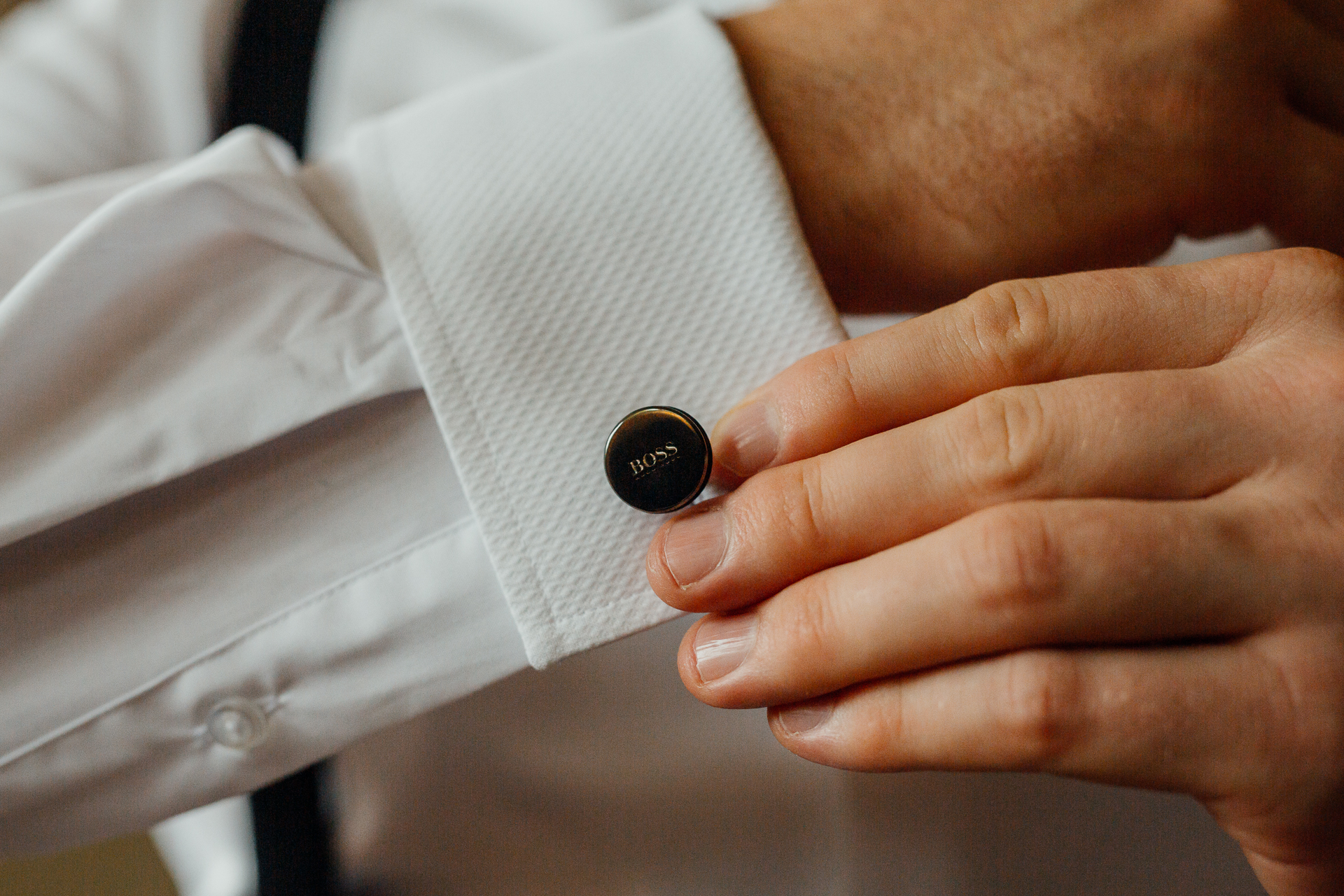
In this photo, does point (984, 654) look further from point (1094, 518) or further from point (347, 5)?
point (347, 5)

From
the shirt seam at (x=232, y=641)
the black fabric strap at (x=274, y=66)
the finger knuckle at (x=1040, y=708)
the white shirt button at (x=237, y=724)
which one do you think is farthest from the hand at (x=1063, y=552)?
the black fabric strap at (x=274, y=66)

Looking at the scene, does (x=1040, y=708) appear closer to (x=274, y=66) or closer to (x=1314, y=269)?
(x=1314, y=269)

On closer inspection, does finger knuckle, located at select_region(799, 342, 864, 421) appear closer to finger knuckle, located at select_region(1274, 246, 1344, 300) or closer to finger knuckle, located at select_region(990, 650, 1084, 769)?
finger knuckle, located at select_region(990, 650, 1084, 769)

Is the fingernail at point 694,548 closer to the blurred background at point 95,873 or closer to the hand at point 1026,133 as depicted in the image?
the hand at point 1026,133

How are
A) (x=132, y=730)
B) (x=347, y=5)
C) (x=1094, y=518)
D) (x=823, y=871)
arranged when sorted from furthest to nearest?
(x=347, y=5) → (x=823, y=871) → (x=132, y=730) → (x=1094, y=518)

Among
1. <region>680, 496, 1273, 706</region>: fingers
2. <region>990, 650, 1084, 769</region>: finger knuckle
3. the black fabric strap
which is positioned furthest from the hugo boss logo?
the black fabric strap

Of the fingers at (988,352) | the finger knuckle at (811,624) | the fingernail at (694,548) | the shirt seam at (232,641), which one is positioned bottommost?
the shirt seam at (232,641)

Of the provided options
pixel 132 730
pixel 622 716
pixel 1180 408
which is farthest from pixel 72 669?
pixel 1180 408
